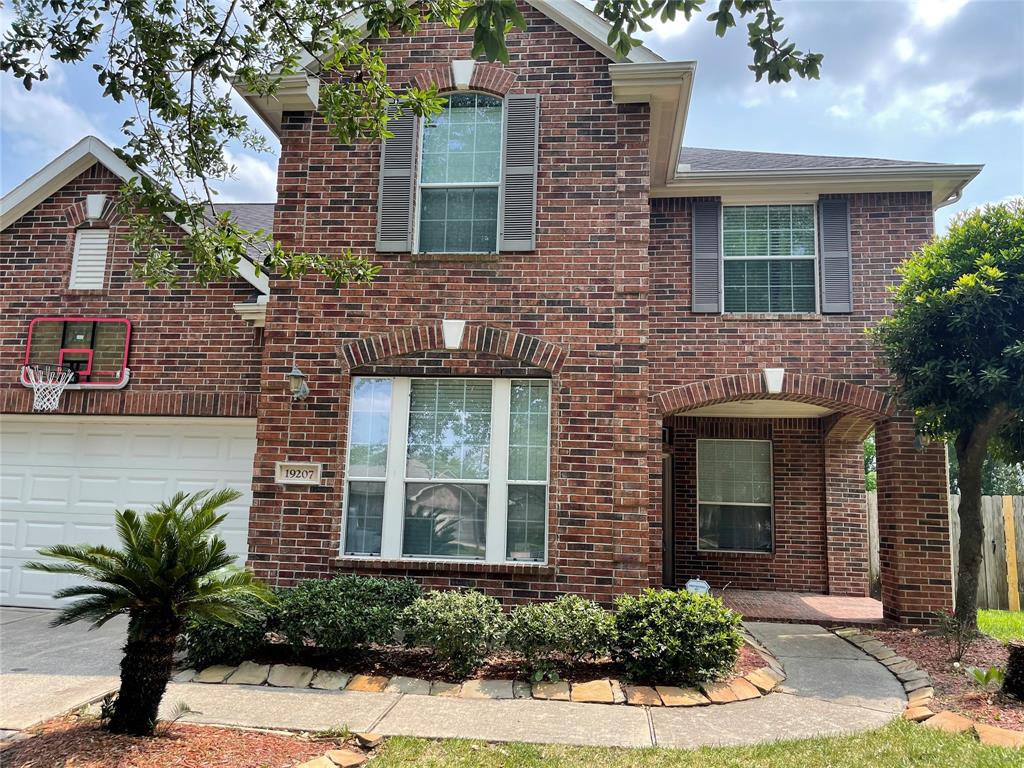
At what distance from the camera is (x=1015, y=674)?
18.8 ft

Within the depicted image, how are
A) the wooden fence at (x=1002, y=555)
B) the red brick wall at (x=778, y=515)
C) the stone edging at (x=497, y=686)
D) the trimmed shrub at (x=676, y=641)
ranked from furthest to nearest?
the wooden fence at (x=1002, y=555), the red brick wall at (x=778, y=515), the trimmed shrub at (x=676, y=641), the stone edging at (x=497, y=686)

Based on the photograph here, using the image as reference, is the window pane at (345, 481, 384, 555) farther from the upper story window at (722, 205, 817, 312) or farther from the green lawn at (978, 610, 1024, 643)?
the green lawn at (978, 610, 1024, 643)

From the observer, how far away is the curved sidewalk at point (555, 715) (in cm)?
Answer: 506

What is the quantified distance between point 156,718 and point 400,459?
338 cm

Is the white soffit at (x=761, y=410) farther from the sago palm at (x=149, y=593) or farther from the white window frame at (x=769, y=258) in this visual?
the sago palm at (x=149, y=593)

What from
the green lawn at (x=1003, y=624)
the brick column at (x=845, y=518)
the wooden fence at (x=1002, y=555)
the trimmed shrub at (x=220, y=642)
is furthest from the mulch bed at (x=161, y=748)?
the wooden fence at (x=1002, y=555)

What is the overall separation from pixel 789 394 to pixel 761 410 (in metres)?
2.17

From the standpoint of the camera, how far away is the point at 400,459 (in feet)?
24.9

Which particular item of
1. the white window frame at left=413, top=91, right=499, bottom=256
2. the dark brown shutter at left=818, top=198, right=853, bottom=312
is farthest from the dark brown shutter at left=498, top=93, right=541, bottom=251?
the dark brown shutter at left=818, top=198, right=853, bottom=312

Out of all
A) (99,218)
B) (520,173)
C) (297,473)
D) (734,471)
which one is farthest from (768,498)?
(99,218)

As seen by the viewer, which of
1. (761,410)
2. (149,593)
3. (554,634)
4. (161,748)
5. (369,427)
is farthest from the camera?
(761,410)

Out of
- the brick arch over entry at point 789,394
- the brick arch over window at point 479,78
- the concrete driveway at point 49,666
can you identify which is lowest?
the concrete driveway at point 49,666

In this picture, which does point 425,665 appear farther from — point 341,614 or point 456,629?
point 341,614

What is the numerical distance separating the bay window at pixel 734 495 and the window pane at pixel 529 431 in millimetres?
5200
